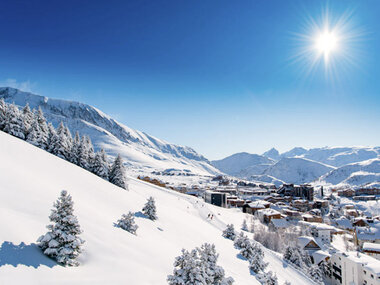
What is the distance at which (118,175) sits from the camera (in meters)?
40.6

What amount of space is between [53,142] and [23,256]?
127 feet

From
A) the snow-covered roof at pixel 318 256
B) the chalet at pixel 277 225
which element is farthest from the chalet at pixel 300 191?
the snow-covered roof at pixel 318 256

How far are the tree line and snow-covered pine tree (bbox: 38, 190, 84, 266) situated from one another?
3178cm

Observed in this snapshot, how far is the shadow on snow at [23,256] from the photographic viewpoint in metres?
7.45

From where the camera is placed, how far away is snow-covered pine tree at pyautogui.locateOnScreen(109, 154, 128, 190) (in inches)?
1585

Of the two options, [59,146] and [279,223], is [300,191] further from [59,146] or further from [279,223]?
[59,146]

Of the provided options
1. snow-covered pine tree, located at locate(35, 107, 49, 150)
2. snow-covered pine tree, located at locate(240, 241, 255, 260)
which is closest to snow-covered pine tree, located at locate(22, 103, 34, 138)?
snow-covered pine tree, located at locate(35, 107, 49, 150)

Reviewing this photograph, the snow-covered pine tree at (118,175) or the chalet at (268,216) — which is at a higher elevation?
the snow-covered pine tree at (118,175)

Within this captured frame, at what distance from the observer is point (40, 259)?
326 inches

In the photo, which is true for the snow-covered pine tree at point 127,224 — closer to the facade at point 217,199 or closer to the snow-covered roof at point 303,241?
the snow-covered roof at point 303,241

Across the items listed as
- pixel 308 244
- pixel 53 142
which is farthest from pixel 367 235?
pixel 53 142

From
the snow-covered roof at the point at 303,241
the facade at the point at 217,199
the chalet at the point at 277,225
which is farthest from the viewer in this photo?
the facade at the point at 217,199

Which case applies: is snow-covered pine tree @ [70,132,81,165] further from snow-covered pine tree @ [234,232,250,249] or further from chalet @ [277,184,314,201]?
chalet @ [277,184,314,201]

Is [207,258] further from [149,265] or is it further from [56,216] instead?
[56,216]
